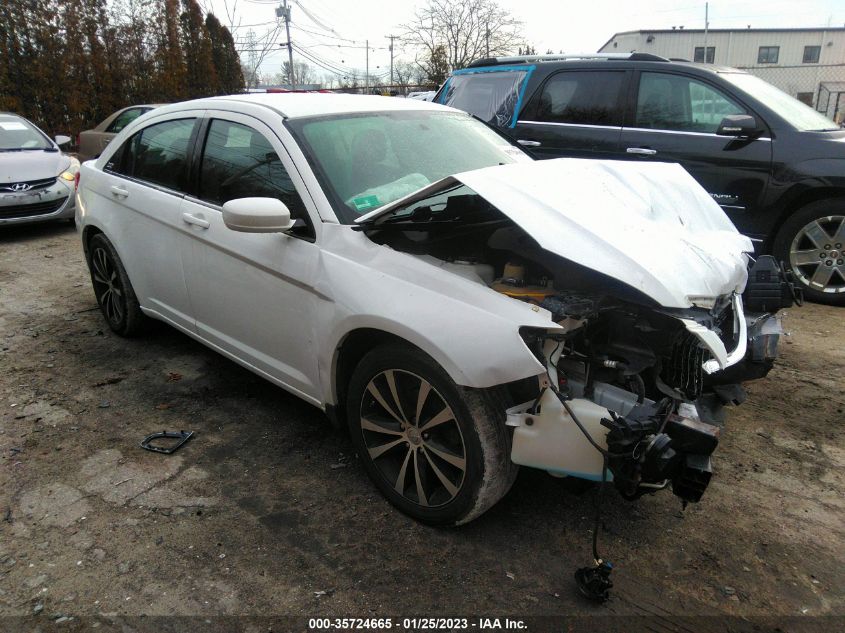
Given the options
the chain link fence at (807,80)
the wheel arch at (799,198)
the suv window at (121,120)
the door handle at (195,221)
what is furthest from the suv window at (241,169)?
the chain link fence at (807,80)

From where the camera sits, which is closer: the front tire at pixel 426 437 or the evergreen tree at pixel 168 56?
the front tire at pixel 426 437

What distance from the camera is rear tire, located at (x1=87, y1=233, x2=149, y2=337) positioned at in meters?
4.38

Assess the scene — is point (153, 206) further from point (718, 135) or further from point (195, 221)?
point (718, 135)

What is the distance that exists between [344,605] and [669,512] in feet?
4.72

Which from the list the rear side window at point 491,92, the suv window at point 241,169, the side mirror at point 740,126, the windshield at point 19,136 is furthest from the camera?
the windshield at point 19,136

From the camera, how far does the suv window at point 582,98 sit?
593cm

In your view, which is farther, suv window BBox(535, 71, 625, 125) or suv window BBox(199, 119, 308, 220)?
suv window BBox(535, 71, 625, 125)

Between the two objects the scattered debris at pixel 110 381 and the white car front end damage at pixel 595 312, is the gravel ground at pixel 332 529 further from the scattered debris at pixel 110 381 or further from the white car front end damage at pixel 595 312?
the white car front end damage at pixel 595 312

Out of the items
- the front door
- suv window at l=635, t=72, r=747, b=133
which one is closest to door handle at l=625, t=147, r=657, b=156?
suv window at l=635, t=72, r=747, b=133

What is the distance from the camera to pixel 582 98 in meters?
6.09

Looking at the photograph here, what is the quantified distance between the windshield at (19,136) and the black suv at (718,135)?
6752mm

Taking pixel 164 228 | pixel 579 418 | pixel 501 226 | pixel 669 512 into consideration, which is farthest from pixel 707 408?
pixel 164 228

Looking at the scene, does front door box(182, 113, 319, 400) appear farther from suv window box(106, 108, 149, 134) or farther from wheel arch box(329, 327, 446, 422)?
suv window box(106, 108, 149, 134)

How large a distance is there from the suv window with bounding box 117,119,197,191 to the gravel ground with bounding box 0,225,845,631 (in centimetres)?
135
